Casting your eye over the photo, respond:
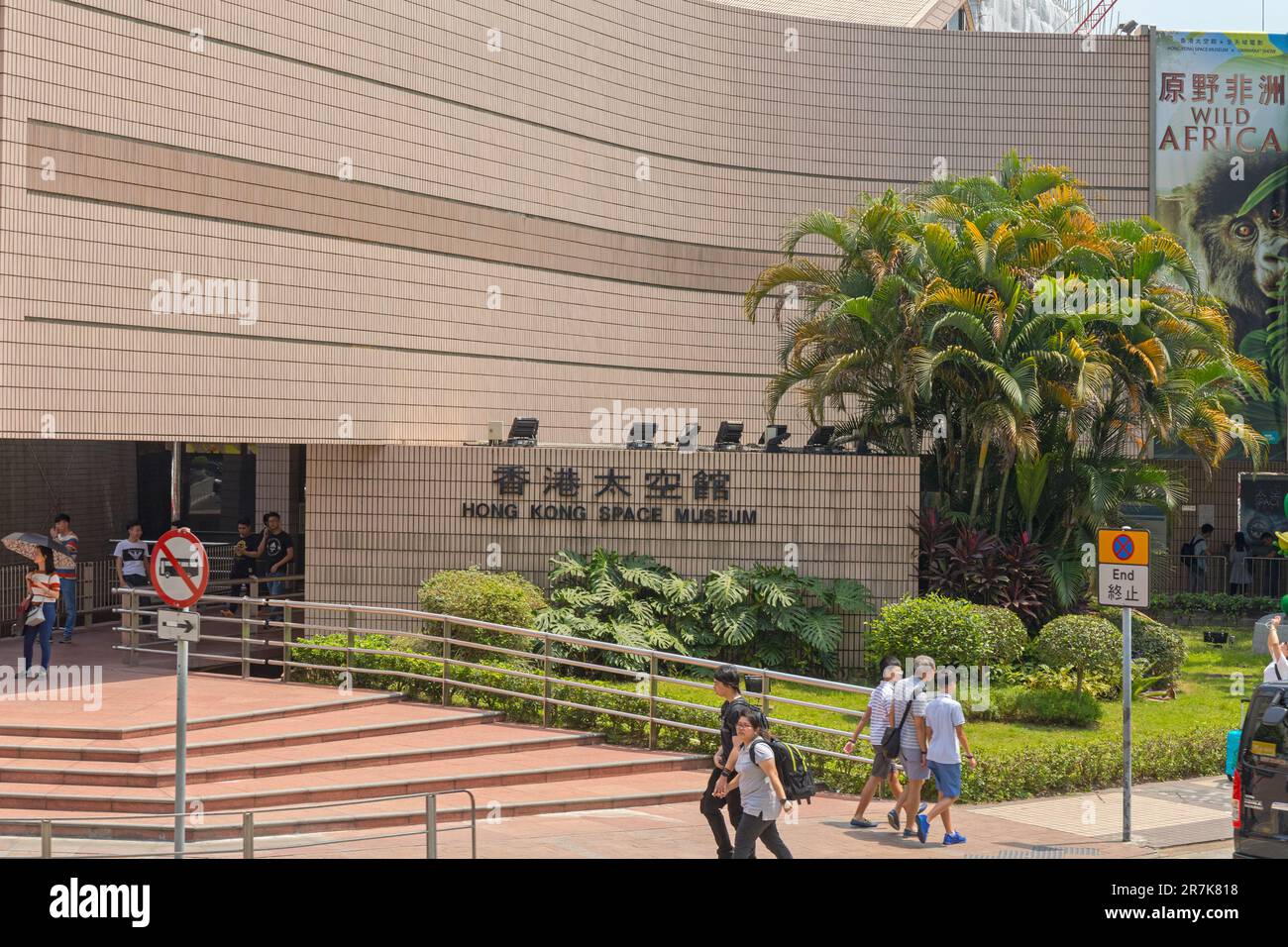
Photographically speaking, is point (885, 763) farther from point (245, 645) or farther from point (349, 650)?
point (245, 645)

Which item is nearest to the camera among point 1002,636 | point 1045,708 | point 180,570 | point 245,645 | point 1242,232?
point 180,570

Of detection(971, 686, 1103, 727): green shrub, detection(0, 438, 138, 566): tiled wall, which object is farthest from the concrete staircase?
detection(0, 438, 138, 566): tiled wall

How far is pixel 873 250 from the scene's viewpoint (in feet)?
69.8

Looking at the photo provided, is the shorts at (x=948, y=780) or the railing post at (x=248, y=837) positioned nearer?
the railing post at (x=248, y=837)

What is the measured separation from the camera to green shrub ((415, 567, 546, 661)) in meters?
17.7

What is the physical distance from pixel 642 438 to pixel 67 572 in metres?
8.27

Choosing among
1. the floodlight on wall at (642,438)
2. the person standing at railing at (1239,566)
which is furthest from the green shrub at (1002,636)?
the person standing at railing at (1239,566)

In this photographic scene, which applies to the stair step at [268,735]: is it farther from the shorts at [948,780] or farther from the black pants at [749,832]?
the black pants at [749,832]

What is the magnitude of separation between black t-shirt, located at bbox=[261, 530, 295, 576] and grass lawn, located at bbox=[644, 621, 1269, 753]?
21.7 feet

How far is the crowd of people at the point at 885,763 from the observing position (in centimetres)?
1020

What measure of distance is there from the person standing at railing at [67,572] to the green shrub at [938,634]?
1082 centimetres

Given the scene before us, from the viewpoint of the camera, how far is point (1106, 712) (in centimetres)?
1811

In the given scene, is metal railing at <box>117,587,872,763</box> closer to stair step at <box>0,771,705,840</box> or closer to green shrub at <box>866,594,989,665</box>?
stair step at <box>0,771,705,840</box>

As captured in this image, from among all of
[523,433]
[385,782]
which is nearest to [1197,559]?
[523,433]
